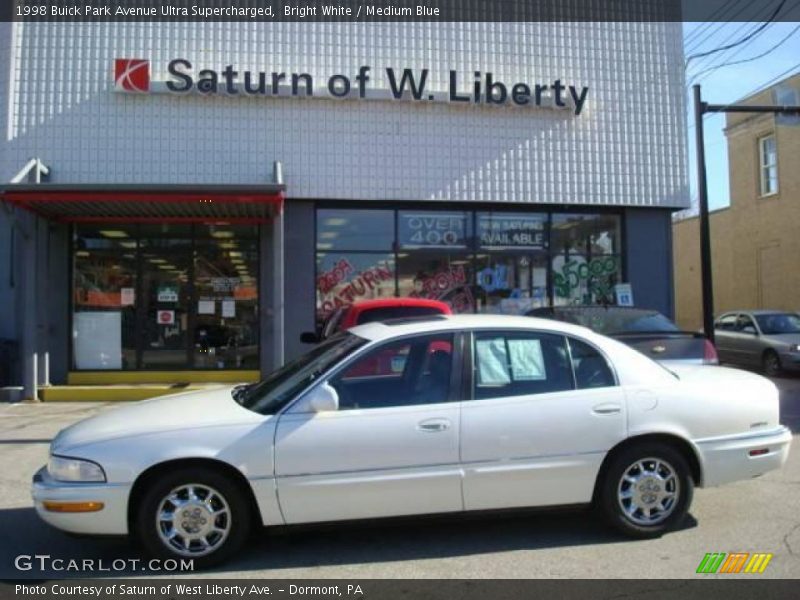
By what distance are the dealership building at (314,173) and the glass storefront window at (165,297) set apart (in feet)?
0.12

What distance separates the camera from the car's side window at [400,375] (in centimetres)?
460

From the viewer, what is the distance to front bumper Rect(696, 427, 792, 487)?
4848 mm

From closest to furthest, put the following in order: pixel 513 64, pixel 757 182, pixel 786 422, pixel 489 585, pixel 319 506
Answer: pixel 489 585
pixel 319 506
pixel 786 422
pixel 513 64
pixel 757 182

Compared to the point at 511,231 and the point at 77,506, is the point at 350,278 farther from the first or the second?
the point at 77,506

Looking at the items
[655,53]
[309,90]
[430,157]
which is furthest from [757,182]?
[309,90]

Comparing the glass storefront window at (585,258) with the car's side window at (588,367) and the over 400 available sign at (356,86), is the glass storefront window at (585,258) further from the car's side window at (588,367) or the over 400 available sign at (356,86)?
the car's side window at (588,367)

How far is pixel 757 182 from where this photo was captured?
79.5ft

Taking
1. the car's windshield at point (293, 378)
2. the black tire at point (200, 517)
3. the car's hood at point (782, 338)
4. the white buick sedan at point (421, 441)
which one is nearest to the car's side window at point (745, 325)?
the car's hood at point (782, 338)

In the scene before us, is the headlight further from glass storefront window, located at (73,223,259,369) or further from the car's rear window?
glass storefront window, located at (73,223,259,369)

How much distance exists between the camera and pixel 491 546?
4.69m

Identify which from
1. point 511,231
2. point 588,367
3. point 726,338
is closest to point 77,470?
point 588,367

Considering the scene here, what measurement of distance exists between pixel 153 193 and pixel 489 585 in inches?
338

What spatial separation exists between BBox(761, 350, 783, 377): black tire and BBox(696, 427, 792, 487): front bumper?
1072cm

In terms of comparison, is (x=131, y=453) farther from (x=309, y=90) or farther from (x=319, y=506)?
(x=309, y=90)
